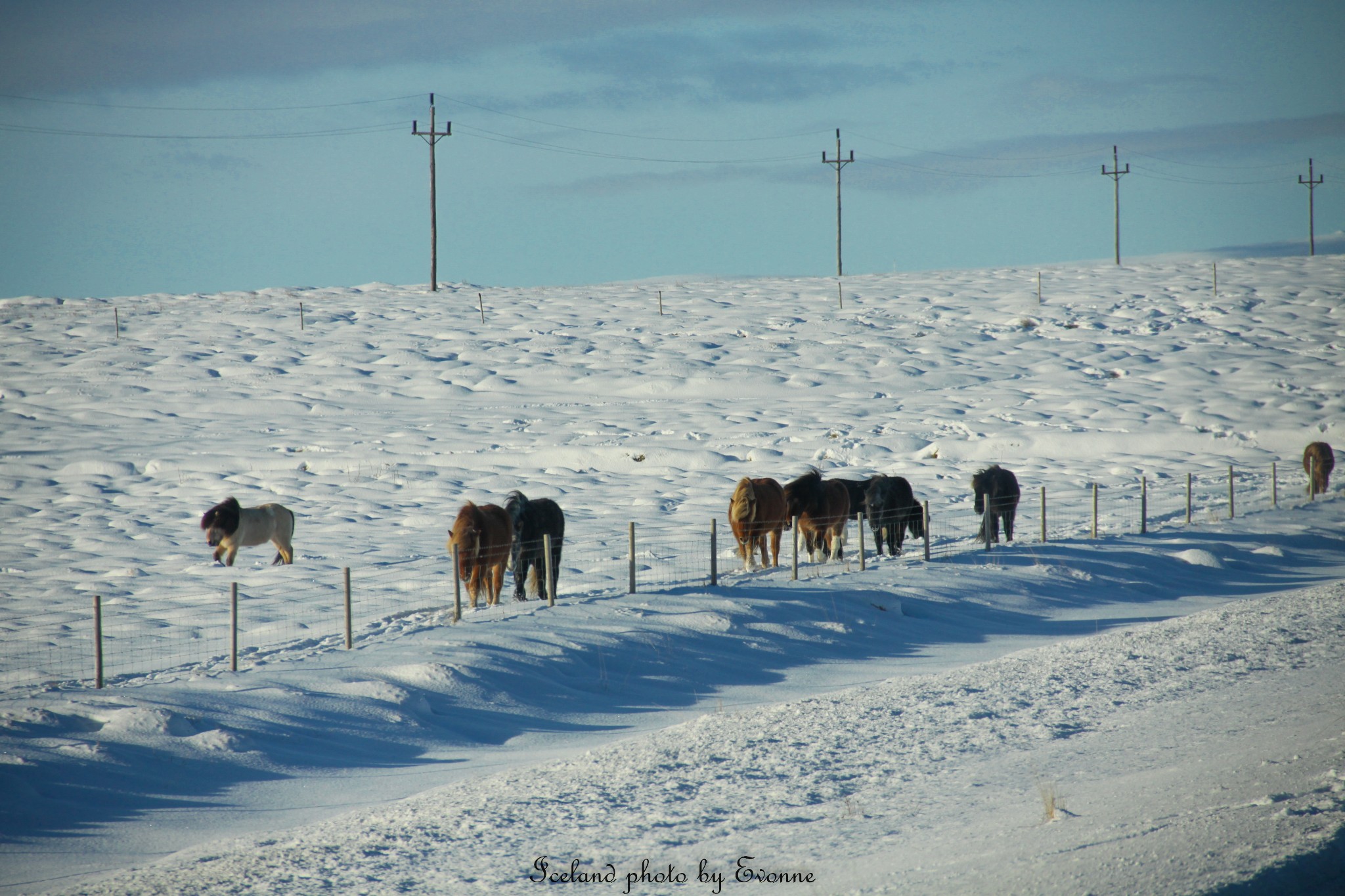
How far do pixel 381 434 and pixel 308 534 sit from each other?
33.6ft

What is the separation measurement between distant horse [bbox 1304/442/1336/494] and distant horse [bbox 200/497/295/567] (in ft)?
71.3

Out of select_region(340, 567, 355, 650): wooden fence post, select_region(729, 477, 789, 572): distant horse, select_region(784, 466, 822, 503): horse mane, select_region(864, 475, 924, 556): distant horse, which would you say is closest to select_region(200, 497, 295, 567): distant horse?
select_region(340, 567, 355, 650): wooden fence post

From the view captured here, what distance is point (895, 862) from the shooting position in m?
5.77

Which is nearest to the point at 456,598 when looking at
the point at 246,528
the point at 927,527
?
the point at 246,528

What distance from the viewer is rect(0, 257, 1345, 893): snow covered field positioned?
20.7ft

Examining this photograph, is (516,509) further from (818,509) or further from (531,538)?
(818,509)

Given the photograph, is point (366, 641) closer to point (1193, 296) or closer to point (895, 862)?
point (895, 862)

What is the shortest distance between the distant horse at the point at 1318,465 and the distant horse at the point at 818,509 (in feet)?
41.7

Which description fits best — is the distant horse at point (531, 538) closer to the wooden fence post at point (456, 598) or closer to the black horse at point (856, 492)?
the wooden fence post at point (456, 598)

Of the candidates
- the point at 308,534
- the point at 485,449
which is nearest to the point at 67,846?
the point at 308,534

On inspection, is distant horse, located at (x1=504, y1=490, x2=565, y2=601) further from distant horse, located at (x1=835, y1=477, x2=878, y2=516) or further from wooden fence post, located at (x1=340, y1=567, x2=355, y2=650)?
distant horse, located at (x1=835, y1=477, x2=878, y2=516)

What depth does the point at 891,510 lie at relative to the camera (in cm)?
1911

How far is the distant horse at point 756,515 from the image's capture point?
1736 cm

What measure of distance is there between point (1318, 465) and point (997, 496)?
10.1 m
